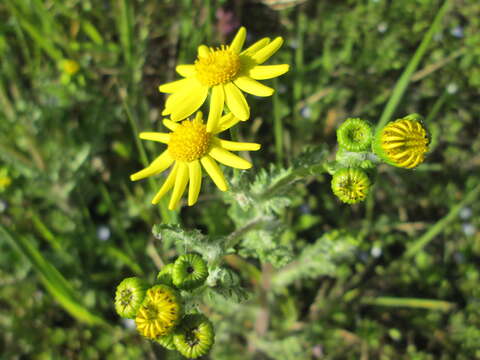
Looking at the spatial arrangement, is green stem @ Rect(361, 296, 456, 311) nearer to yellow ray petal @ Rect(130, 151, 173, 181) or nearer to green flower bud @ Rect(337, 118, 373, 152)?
green flower bud @ Rect(337, 118, 373, 152)

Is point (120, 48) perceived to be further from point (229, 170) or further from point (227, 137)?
point (229, 170)

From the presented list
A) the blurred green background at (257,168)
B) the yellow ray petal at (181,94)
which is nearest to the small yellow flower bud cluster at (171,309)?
the yellow ray petal at (181,94)

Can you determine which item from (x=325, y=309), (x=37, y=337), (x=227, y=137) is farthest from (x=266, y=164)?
(x=37, y=337)

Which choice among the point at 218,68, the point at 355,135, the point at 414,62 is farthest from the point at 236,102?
the point at 414,62

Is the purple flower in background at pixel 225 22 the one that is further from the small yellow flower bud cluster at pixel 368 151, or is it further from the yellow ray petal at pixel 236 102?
the small yellow flower bud cluster at pixel 368 151

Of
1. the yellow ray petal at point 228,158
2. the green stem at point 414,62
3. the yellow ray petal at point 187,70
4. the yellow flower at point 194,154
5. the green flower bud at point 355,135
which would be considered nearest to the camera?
the green flower bud at point 355,135

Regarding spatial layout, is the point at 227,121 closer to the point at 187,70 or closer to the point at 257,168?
the point at 187,70
